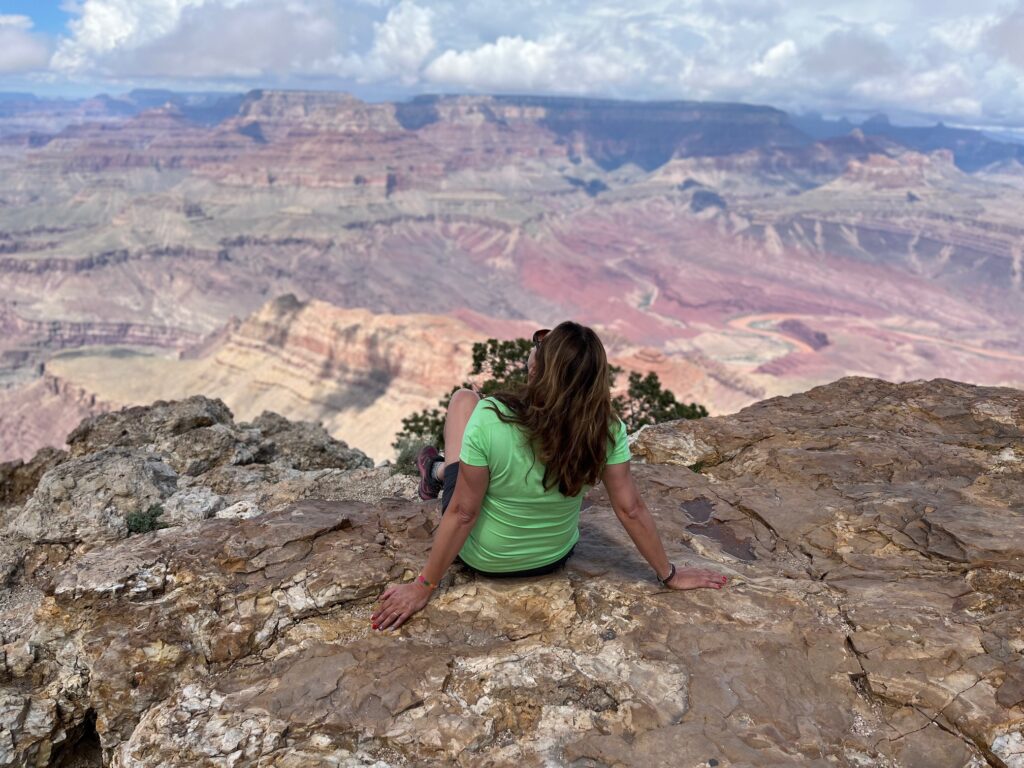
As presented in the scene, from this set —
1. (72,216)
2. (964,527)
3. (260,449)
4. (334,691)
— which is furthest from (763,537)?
(72,216)

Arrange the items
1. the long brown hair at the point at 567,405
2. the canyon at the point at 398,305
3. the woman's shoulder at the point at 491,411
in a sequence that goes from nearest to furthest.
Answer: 1. the long brown hair at the point at 567,405
2. the woman's shoulder at the point at 491,411
3. the canyon at the point at 398,305

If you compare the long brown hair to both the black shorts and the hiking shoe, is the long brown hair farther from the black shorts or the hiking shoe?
the hiking shoe


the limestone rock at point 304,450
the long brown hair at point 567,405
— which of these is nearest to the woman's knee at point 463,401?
the long brown hair at point 567,405

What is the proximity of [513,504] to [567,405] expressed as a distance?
0.74 m

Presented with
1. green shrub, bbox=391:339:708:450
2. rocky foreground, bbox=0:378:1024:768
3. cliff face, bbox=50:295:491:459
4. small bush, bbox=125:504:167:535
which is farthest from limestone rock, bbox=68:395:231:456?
cliff face, bbox=50:295:491:459

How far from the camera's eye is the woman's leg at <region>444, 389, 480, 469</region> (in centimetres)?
426

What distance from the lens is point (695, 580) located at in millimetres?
4203

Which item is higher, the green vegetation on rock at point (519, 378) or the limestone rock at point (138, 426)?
the limestone rock at point (138, 426)

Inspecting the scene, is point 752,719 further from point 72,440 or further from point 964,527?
point 72,440

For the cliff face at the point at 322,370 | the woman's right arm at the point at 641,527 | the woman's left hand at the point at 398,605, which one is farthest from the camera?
the cliff face at the point at 322,370

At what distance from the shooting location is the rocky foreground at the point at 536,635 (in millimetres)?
3213

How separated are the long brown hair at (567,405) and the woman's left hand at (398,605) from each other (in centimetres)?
108

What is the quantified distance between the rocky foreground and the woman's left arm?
102 millimetres

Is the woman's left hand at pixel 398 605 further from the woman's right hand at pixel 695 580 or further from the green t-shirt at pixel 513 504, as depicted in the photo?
the woman's right hand at pixel 695 580
